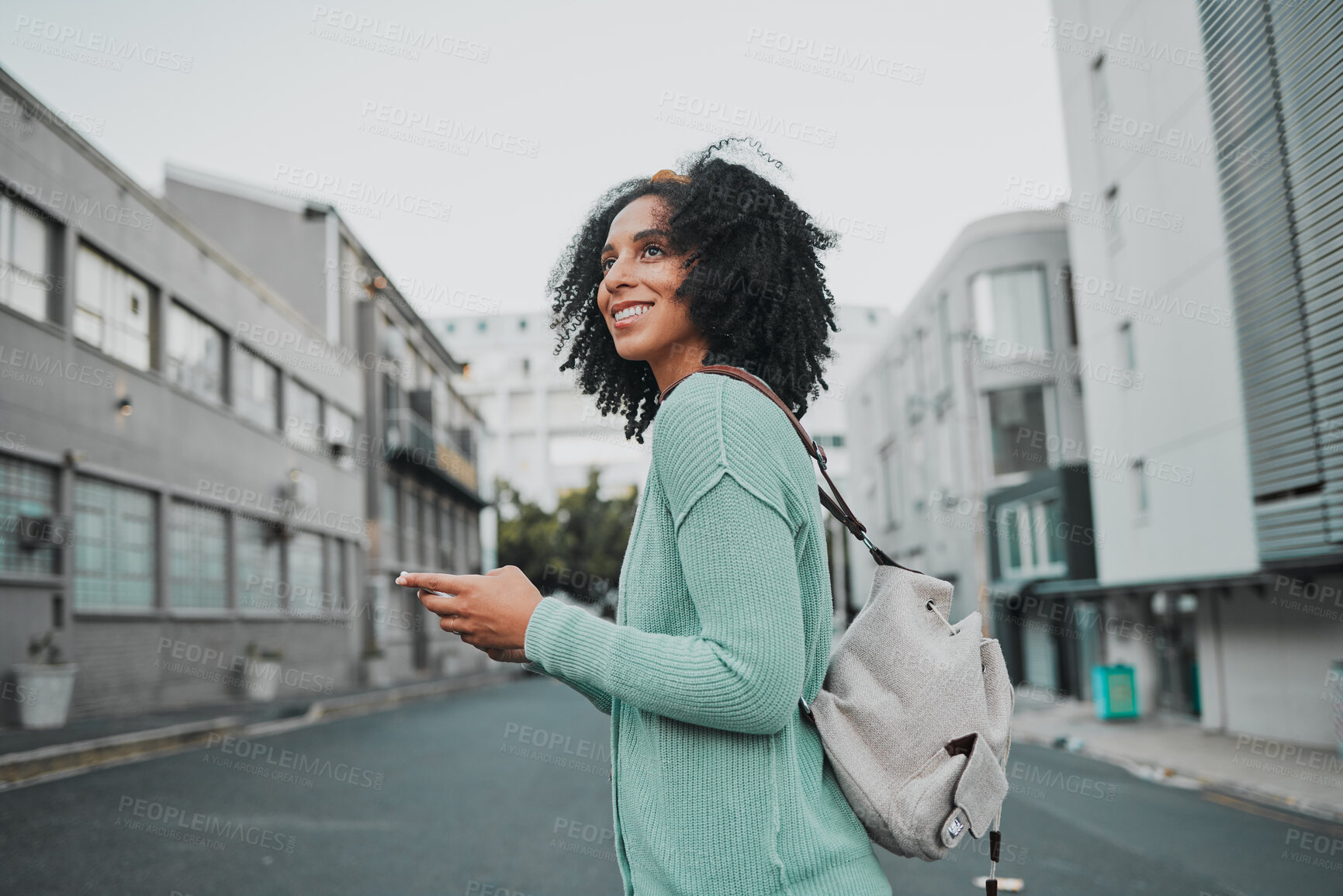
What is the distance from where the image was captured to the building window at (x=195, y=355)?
60.8ft

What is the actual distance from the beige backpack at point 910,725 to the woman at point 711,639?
0.13ft

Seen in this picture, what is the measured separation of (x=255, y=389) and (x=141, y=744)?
42.5 ft

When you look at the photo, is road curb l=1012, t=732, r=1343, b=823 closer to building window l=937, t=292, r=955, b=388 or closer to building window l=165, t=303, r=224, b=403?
building window l=165, t=303, r=224, b=403

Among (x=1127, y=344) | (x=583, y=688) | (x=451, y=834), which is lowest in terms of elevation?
(x=451, y=834)

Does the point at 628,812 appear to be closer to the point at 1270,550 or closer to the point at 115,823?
the point at 115,823

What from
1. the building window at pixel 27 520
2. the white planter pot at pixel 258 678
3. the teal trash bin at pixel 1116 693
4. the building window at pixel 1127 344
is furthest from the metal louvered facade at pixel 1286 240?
the white planter pot at pixel 258 678

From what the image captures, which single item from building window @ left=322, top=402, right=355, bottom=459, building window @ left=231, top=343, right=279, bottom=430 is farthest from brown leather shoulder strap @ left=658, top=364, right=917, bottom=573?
building window @ left=322, top=402, right=355, bottom=459

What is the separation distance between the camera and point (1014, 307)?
27719 mm

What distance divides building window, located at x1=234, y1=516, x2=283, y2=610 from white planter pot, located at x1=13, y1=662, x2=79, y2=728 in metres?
7.67

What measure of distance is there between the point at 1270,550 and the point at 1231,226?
4.22m

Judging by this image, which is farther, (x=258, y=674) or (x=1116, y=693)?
(x=258, y=674)

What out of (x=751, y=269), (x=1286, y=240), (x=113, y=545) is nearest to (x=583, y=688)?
(x=751, y=269)

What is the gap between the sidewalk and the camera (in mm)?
10414

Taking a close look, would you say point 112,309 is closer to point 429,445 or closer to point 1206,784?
point 1206,784
